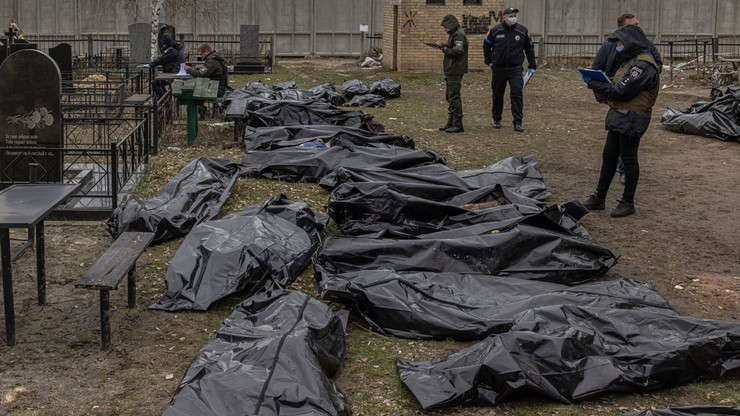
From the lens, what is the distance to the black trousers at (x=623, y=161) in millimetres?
9133

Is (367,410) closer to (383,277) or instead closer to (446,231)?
(383,277)

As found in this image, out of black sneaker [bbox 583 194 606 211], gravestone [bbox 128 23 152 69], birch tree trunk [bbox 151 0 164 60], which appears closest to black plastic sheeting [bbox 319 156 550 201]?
black sneaker [bbox 583 194 606 211]

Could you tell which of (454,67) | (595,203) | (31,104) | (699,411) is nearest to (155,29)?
(454,67)

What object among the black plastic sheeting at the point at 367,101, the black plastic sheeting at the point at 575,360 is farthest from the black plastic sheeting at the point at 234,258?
the black plastic sheeting at the point at 367,101

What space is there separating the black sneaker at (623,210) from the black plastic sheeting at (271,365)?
4.46 m

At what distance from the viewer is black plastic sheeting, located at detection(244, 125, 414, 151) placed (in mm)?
11938

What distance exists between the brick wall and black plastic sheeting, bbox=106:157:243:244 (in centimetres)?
1381

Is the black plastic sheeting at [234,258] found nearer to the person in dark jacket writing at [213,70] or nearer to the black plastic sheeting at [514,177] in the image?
the black plastic sheeting at [514,177]

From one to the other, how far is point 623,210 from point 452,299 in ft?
11.8

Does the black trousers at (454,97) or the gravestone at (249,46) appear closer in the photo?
the black trousers at (454,97)

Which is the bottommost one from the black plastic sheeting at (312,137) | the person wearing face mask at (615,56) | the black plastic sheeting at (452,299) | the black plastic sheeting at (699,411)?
the black plastic sheeting at (699,411)

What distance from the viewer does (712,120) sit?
14.5 m

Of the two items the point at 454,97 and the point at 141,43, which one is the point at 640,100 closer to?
the point at 454,97

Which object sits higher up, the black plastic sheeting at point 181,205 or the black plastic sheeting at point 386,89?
the black plastic sheeting at point 386,89
